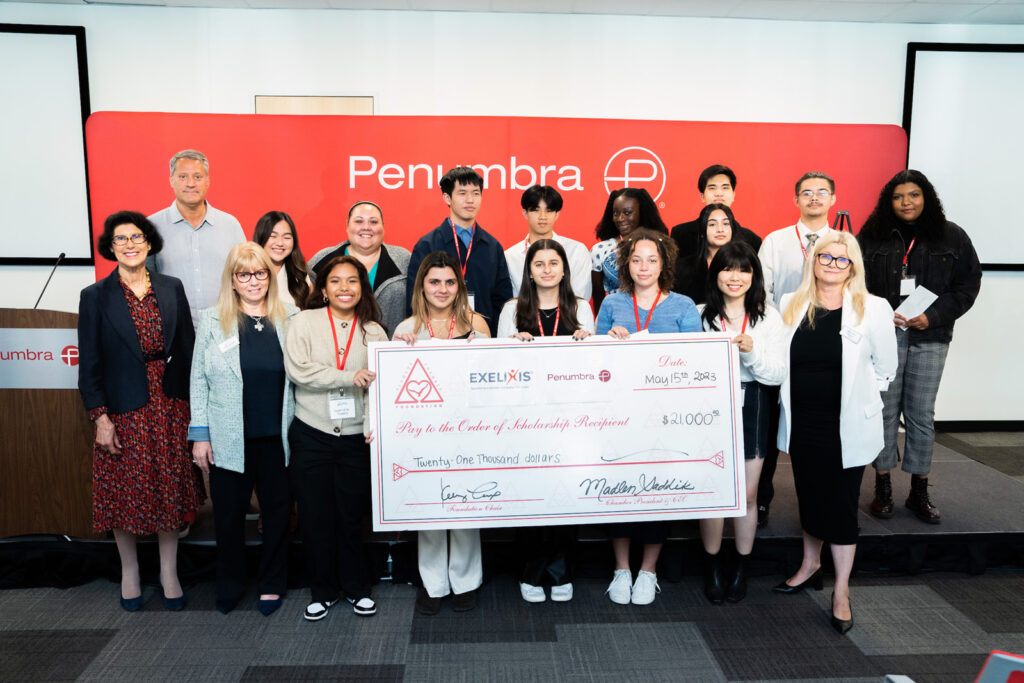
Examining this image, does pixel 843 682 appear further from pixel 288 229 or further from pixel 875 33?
pixel 875 33

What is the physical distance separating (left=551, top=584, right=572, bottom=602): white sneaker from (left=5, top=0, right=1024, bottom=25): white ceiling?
383cm

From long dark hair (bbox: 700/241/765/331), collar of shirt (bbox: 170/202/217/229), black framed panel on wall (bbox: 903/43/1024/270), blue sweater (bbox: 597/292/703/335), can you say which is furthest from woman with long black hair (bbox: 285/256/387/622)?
black framed panel on wall (bbox: 903/43/1024/270)

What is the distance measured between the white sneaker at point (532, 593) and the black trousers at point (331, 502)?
2.24 ft

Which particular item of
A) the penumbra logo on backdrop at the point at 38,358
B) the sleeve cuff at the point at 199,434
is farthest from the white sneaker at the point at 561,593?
the penumbra logo on backdrop at the point at 38,358

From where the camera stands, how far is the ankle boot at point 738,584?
114 inches

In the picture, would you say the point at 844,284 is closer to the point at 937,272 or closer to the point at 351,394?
the point at 937,272

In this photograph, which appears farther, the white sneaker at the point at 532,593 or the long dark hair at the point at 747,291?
the white sneaker at the point at 532,593

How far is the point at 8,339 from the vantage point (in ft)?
10.1

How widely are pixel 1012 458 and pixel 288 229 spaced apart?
5277 mm

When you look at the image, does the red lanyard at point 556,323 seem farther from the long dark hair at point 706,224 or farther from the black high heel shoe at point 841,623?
the black high heel shoe at point 841,623

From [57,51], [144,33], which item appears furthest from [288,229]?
[57,51]

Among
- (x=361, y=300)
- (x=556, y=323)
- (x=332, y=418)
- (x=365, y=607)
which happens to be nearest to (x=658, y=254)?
(x=556, y=323)

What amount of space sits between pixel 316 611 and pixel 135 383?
120 centimetres

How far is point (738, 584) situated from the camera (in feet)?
9.53
